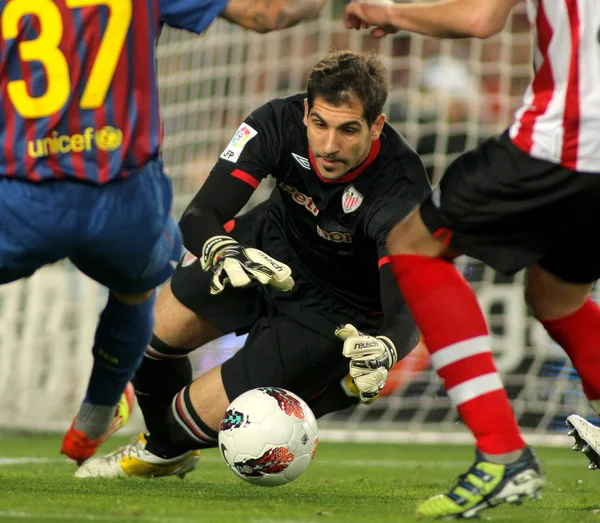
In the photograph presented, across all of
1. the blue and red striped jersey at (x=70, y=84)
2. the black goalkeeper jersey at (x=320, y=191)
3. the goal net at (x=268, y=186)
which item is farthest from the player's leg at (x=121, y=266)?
the goal net at (x=268, y=186)

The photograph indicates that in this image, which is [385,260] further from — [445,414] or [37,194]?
[445,414]

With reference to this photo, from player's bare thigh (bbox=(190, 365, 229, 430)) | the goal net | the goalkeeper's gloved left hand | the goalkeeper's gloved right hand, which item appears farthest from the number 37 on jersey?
the goal net

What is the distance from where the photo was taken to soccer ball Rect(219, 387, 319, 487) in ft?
11.8

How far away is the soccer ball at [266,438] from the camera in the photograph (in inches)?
141

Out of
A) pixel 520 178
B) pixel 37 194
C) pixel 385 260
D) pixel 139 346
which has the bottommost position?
pixel 139 346

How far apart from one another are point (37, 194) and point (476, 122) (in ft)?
18.0

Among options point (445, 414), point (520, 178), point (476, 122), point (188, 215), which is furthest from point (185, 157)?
point (520, 178)

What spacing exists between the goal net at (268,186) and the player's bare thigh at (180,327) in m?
3.18

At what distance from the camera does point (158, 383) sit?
14.5ft

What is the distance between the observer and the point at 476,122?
8.03 meters

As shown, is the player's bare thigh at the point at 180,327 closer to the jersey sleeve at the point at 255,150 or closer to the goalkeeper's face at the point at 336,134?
the jersey sleeve at the point at 255,150

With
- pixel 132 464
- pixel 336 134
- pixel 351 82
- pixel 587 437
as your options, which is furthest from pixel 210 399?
pixel 587 437

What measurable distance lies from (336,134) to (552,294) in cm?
102

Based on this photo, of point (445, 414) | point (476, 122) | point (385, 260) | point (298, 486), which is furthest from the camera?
point (476, 122)
